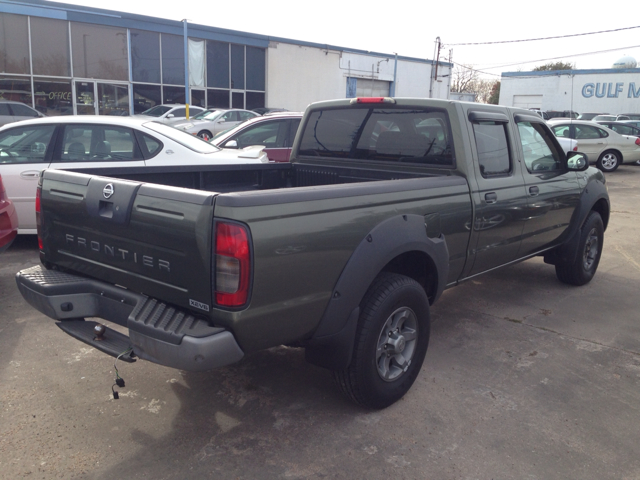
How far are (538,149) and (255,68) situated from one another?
28608 mm

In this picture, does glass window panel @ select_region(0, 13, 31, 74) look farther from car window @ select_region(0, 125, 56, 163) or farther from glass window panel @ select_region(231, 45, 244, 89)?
car window @ select_region(0, 125, 56, 163)

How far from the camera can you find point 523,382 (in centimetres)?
385

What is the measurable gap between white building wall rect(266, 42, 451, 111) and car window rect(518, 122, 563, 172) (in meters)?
28.5

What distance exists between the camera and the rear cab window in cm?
411

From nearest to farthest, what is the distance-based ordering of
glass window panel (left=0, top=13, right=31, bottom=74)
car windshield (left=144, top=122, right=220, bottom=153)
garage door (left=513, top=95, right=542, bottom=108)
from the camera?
car windshield (left=144, top=122, right=220, bottom=153)
glass window panel (left=0, top=13, right=31, bottom=74)
garage door (left=513, top=95, right=542, bottom=108)

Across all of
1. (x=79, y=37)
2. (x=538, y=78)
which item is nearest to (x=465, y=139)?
(x=79, y=37)

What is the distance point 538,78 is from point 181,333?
48.9 metres

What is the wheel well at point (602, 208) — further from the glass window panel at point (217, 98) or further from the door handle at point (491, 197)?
the glass window panel at point (217, 98)

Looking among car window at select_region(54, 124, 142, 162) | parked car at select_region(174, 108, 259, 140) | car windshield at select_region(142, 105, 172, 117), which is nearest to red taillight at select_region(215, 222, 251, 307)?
car window at select_region(54, 124, 142, 162)

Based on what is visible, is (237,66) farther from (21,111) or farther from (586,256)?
(586,256)

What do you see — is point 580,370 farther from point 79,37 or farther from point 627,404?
point 79,37

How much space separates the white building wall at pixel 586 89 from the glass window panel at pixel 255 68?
2451cm

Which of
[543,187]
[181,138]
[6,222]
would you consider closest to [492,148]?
[543,187]

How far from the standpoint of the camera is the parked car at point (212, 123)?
21.0 meters
